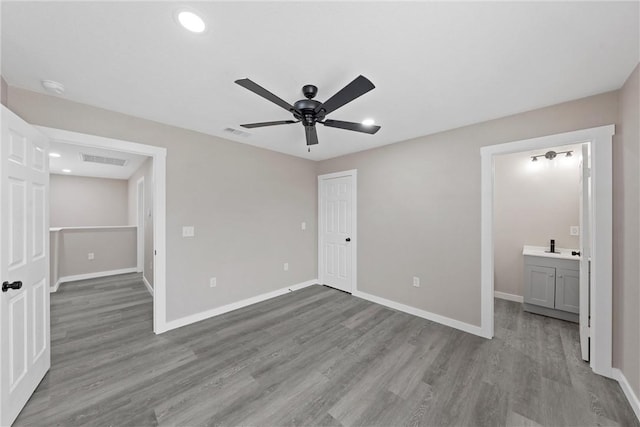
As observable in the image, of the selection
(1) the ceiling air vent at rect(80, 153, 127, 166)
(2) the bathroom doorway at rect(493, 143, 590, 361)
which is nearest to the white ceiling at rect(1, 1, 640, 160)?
(2) the bathroom doorway at rect(493, 143, 590, 361)

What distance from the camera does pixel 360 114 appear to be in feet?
Result: 8.25

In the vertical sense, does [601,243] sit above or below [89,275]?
above

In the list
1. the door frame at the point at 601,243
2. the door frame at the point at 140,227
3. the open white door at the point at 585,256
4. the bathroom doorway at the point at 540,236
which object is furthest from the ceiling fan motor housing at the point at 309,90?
the door frame at the point at 140,227

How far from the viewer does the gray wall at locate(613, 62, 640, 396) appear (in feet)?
5.71

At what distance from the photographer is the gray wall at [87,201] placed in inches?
236

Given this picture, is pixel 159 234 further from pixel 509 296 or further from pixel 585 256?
pixel 509 296

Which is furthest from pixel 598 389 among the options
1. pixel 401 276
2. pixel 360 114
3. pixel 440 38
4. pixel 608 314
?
pixel 360 114

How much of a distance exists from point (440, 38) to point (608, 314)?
8.75ft

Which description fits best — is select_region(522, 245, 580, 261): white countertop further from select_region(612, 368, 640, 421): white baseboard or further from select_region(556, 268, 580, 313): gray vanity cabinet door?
select_region(612, 368, 640, 421): white baseboard

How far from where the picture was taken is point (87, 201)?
6266 mm

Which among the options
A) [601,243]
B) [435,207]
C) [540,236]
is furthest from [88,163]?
[540,236]

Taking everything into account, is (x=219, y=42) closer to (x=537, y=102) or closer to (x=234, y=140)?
(x=234, y=140)

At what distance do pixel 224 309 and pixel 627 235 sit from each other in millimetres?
4255

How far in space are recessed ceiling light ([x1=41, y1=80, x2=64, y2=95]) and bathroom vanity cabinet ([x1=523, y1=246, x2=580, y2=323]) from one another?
216 inches
